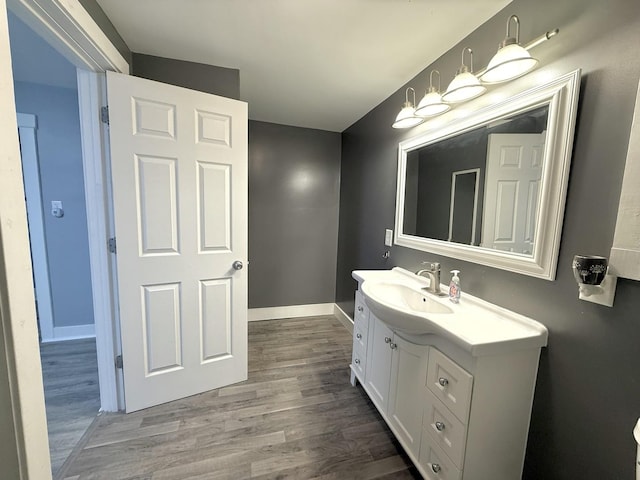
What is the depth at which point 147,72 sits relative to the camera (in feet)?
5.61

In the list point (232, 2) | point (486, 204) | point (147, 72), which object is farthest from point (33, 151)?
point (486, 204)

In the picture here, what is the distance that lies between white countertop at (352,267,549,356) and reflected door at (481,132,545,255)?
301 mm

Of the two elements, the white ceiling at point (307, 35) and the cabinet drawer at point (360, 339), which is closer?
the white ceiling at point (307, 35)

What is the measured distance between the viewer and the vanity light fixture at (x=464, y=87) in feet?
4.06

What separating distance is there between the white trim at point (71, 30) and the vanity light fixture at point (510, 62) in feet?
5.69

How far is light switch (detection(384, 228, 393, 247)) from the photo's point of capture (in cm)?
215

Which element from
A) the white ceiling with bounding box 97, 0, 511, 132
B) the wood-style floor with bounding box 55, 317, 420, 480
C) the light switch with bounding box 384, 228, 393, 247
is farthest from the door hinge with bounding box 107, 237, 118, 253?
the light switch with bounding box 384, 228, 393, 247

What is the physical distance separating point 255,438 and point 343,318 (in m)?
1.71

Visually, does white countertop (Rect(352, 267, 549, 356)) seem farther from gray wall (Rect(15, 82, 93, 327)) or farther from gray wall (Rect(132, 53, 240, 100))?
gray wall (Rect(15, 82, 93, 327))

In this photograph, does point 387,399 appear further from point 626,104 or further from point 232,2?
point 232,2

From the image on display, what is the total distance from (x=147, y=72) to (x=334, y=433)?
8.51 ft

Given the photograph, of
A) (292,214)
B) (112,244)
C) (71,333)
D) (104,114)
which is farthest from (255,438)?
(71,333)

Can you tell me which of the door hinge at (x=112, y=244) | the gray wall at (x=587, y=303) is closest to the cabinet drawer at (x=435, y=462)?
the gray wall at (x=587, y=303)

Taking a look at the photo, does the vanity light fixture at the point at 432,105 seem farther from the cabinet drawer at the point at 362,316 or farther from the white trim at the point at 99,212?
the white trim at the point at 99,212
